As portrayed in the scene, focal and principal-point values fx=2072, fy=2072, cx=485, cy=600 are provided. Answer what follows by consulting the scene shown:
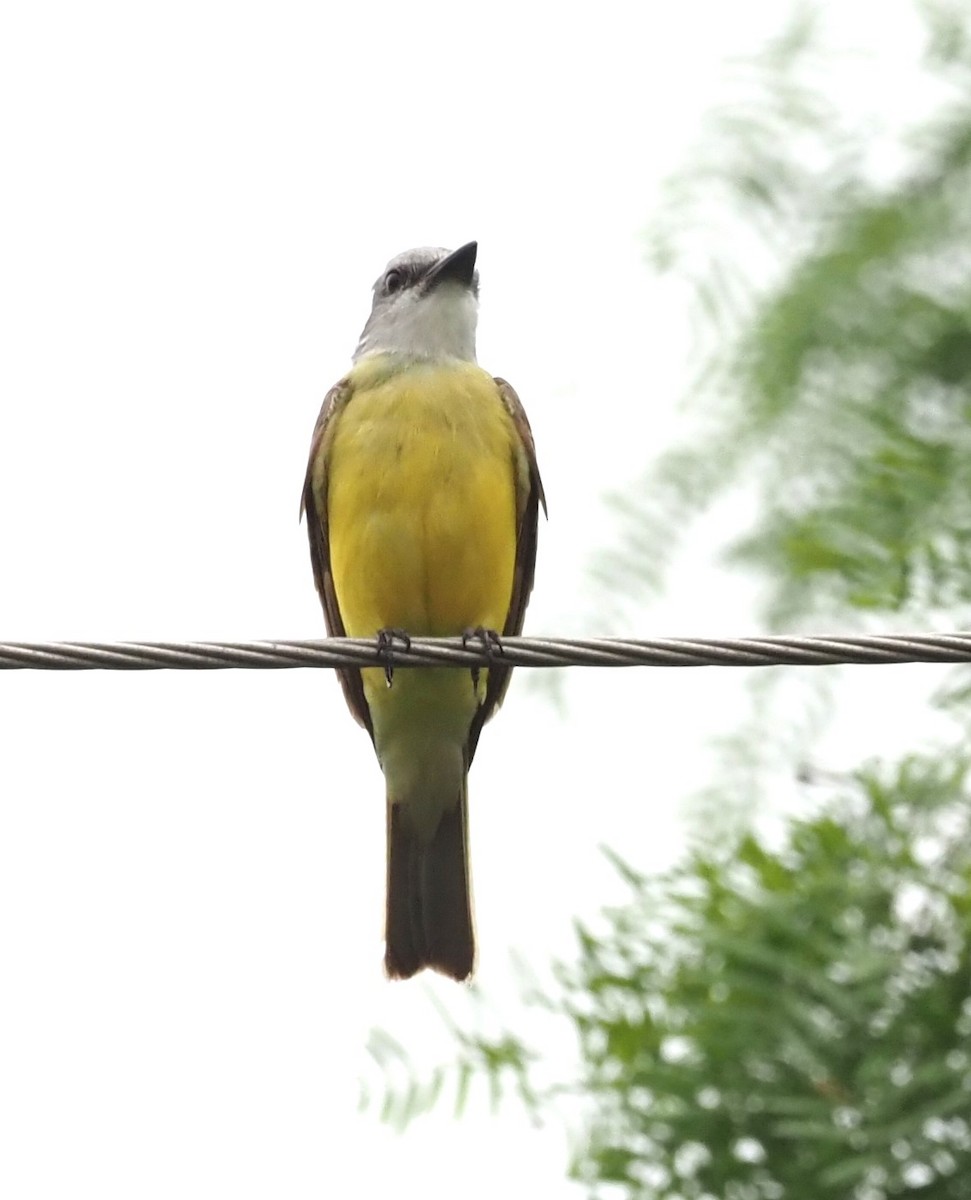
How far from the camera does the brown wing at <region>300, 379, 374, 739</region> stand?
5699 millimetres

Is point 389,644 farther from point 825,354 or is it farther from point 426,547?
point 825,354

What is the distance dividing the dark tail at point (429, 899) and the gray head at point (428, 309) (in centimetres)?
129

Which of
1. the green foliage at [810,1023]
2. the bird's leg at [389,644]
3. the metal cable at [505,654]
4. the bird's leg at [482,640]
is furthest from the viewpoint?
the bird's leg at [389,644]

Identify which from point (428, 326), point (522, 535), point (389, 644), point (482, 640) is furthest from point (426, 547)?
point (428, 326)

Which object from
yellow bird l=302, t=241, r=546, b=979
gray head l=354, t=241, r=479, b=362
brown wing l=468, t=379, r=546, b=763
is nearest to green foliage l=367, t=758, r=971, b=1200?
yellow bird l=302, t=241, r=546, b=979

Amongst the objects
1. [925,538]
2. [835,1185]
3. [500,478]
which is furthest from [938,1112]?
[500,478]

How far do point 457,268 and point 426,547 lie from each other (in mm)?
1272

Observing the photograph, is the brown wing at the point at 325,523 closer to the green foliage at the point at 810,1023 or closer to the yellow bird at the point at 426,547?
the yellow bird at the point at 426,547

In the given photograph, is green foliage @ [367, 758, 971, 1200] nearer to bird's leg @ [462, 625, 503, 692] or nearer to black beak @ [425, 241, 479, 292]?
bird's leg @ [462, 625, 503, 692]

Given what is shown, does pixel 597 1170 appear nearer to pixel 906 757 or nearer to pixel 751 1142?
pixel 751 1142

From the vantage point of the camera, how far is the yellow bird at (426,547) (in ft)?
17.7

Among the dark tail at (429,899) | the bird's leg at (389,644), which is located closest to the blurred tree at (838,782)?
the bird's leg at (389,644)

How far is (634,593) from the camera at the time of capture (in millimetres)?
3508

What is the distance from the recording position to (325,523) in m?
5.73
